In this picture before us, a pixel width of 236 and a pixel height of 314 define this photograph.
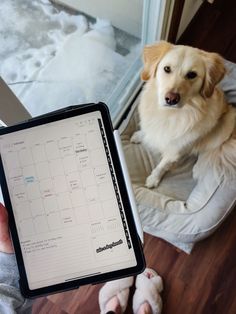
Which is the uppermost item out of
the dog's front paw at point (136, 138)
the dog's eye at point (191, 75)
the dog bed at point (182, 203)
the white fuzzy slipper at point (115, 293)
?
the dog's eye at point (191, 75)

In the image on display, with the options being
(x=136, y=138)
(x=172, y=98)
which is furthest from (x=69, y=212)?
(x=136, y=138)

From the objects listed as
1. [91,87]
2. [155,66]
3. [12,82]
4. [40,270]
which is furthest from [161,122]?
[40,270]

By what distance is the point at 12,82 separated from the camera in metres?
1.35

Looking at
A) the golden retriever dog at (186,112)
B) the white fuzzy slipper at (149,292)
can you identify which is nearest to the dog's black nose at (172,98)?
the golden retriever dog at (186,112)

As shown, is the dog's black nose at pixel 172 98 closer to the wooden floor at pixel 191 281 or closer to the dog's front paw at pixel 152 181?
the dog's front paw at pixel 152 181

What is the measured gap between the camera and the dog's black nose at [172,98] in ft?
3.47

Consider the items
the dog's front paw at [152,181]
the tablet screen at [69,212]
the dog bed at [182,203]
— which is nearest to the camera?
the tablet screen at [69,212]

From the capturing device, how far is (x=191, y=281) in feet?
4.63

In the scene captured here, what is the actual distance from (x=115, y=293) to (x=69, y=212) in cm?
83

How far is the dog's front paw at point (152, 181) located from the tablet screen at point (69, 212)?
788mm

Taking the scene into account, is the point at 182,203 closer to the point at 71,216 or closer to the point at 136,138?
the point at 136,138

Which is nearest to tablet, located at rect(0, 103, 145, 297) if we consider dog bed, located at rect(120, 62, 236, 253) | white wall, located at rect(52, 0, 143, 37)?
dog bed, located at rect(120, 62, 236, 253)

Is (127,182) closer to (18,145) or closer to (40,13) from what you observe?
(18,145)

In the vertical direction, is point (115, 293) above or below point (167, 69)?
below
